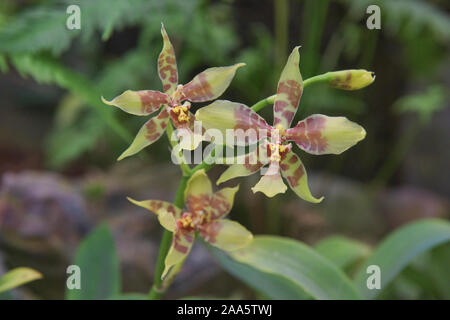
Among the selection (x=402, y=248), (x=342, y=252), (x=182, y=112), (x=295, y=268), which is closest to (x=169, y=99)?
(x=182, y=112)

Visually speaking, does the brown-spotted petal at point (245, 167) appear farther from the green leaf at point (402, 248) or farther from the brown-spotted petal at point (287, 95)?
the green leaf at point (402, 248)

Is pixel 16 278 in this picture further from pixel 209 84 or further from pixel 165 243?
pixel 209 84

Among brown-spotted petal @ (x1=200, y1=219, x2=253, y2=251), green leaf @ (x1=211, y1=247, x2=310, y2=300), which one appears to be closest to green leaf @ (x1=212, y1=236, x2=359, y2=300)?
green leaf @ (x1=211, y1=247, x2=310, y2=300)

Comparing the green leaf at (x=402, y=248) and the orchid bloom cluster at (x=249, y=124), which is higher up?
the orchid bloom cluster at (x=249, y=124)

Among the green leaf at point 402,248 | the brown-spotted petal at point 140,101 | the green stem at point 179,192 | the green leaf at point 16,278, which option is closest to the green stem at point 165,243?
the green stem at point 179,192
